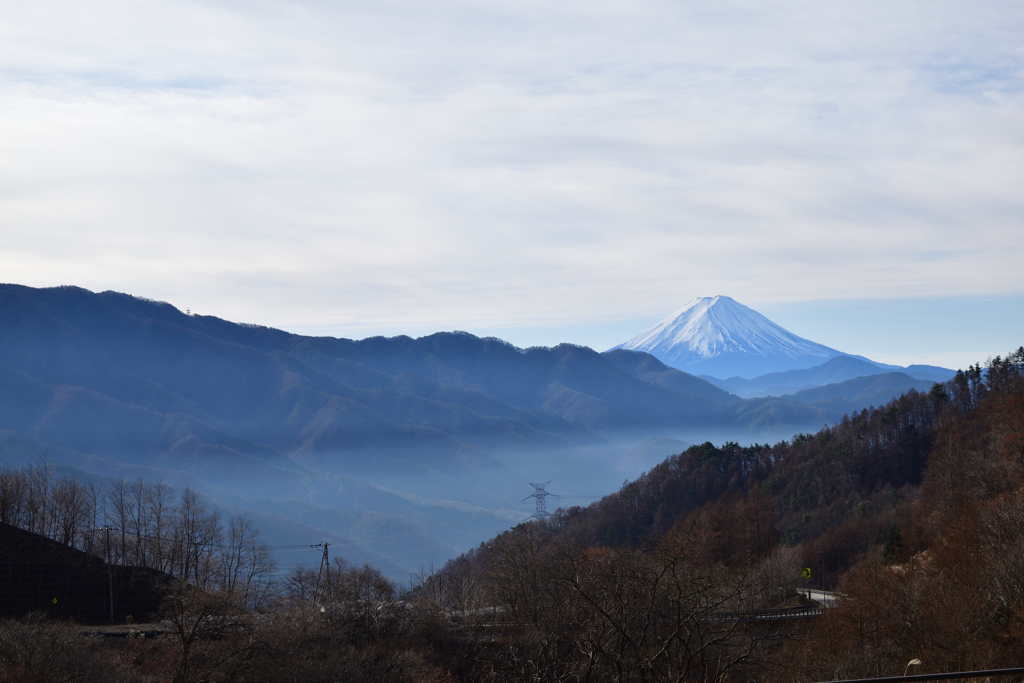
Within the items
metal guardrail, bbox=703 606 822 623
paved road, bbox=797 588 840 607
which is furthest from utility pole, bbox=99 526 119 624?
paved road, bbox=797 588 840 607

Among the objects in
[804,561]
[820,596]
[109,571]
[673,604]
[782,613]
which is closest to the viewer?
[673,604]

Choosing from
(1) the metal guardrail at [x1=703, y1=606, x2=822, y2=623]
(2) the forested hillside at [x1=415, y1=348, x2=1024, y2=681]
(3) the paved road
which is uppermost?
(2) the forested hillside at [x1=415, y1=348, x2=1024, y2=681]

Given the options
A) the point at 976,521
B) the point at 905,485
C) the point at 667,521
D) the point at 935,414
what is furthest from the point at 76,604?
the point at 935,414

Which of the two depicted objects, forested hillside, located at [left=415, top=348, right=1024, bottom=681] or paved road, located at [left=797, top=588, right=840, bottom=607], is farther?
paved road, located at [left=797, top=588, right=840, bottom=607]

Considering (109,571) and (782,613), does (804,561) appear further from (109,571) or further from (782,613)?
(109,571)

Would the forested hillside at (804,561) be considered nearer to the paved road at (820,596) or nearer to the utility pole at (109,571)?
the paved road at (820,596)

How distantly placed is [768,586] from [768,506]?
102 ft

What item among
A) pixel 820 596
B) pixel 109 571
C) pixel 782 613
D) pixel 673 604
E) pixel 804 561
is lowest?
pixel 820 596

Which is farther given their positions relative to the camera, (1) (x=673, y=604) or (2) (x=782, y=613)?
(2) (x=782, y=613)

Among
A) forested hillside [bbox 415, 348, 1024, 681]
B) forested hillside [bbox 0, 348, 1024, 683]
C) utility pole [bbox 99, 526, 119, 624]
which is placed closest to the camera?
forested hillside [bbox 415, 348, 1024, 681]

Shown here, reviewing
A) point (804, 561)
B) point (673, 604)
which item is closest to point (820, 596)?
point (804, 561)

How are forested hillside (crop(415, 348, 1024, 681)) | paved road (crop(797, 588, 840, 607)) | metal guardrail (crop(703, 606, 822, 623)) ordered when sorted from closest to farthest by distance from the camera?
forested hillside (crop(415, 348, 1024, 681)) < metal guardrail (crop(703, 606, 822, 623)) < paved road (crop(797, 588, 840, 607))

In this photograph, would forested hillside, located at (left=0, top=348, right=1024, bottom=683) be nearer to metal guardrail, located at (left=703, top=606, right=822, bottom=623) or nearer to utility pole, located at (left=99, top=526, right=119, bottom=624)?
metal guardrail, located at (left=703, top=606, right=822, bottom=623)

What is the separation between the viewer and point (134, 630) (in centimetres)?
6291
